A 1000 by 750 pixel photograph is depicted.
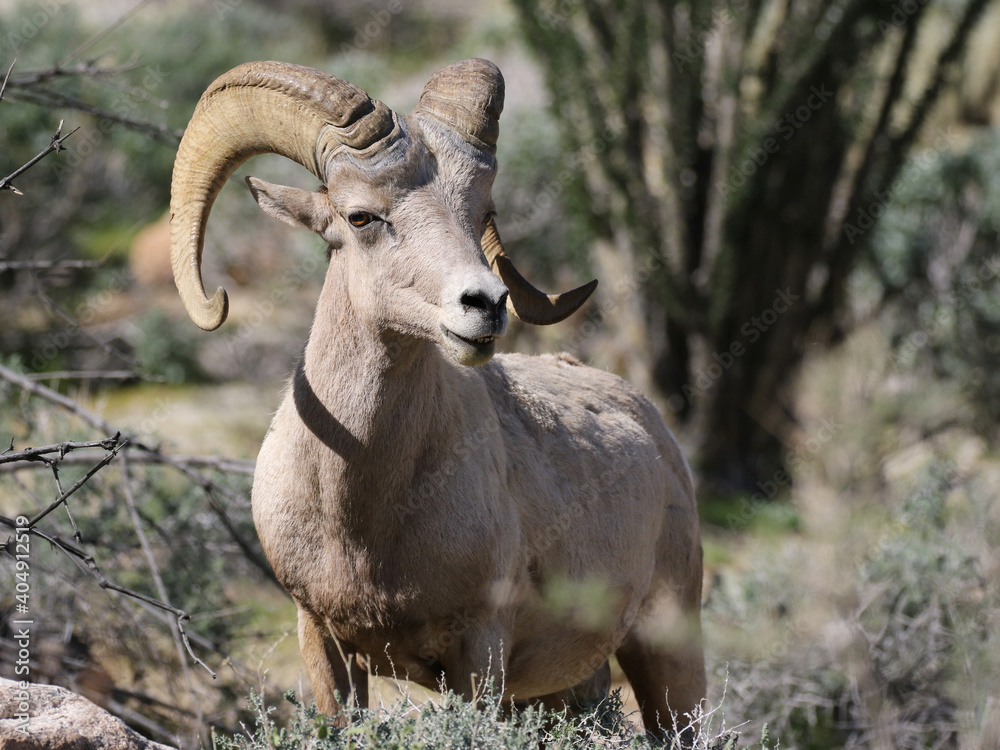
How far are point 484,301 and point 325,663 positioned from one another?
1.66 m

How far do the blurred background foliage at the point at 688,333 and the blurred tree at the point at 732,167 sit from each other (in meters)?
0.04

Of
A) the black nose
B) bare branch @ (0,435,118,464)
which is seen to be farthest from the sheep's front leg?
the black nose

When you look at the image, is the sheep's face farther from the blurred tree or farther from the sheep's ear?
the blurred tree

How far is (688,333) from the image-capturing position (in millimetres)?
12656

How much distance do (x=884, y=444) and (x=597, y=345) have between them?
19.2ft

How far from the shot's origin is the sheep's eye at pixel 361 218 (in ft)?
A: 12.3

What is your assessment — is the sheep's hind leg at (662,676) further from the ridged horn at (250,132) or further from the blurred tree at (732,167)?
the blurred tree at (732,167)

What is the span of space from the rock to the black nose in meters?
1.99

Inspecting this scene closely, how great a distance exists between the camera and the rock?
3527 mm

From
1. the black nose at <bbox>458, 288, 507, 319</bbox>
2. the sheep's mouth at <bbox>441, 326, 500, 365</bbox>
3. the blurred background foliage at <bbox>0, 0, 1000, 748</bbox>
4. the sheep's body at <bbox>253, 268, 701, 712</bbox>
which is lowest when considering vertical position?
the blurred background foliage at <bbox>0, 0, 1000, 748</bbox>

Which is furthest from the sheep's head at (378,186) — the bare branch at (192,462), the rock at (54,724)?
the bare branch at (192,462)

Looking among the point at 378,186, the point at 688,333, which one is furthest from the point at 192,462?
the point at 688,333

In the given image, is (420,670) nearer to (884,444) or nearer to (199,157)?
(199,157)

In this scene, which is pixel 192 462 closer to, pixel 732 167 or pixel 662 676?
pixel 662 676
